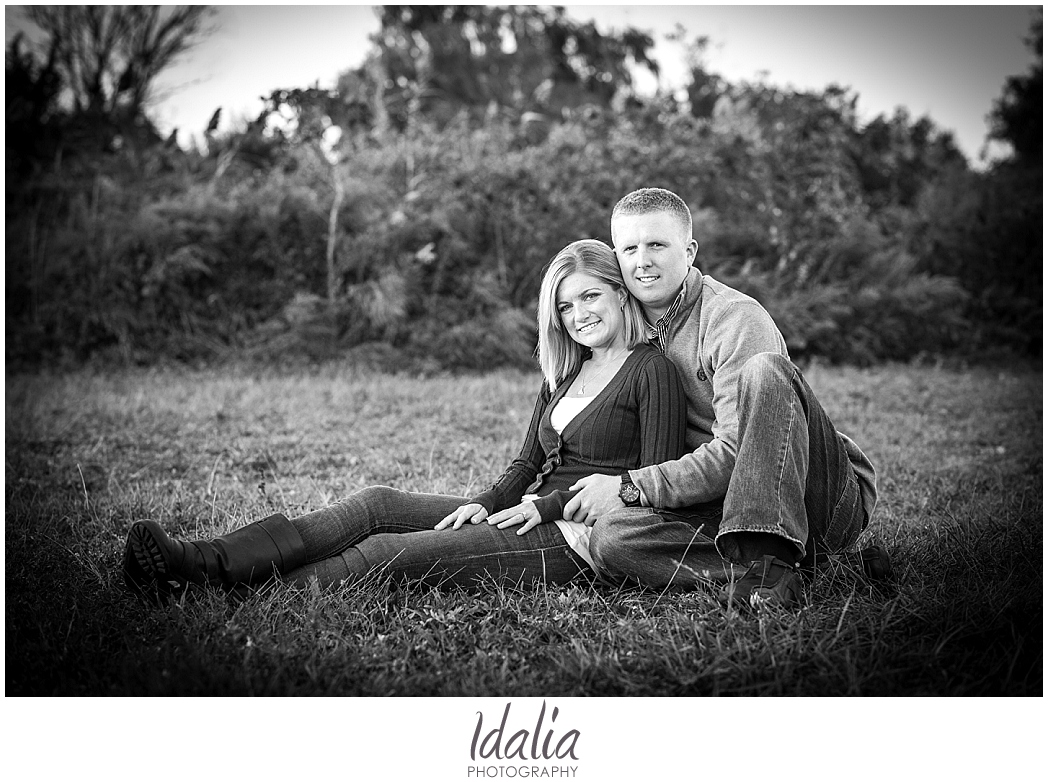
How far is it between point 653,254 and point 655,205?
14cm

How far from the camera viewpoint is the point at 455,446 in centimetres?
421

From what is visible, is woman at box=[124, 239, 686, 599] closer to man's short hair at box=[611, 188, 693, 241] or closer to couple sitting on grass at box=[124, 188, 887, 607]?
couple sitting on grass at box=[124, 188, 887, 607]

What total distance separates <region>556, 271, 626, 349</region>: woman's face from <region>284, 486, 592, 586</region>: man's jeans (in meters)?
0.57

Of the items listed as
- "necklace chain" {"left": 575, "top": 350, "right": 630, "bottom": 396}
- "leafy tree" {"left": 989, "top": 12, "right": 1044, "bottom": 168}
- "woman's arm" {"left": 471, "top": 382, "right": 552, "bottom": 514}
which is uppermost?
"leafy tree" {"left": 989, "top": 12, "right": 1044, "bottom": 168}

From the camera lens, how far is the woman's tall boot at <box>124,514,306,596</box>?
1.95m

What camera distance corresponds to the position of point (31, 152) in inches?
289

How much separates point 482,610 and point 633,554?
16.4 inches

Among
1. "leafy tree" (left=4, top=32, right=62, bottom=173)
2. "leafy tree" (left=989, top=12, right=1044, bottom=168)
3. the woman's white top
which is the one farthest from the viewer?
"leafy tree" (left=4, top=32, right=62, bottom=173)

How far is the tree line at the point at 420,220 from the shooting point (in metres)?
6.89

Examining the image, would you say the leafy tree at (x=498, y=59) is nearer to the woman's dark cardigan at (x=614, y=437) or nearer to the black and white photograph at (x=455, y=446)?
the black and white photograph at (x=455, y=446)

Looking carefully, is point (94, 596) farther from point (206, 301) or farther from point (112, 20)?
point (206, 301)

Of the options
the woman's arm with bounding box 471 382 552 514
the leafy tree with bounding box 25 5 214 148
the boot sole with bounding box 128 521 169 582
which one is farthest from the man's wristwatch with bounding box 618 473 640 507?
the leafy tree with bounding box 25 5 214 148

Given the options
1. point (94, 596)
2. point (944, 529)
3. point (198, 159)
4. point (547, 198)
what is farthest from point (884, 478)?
point (198, 159)

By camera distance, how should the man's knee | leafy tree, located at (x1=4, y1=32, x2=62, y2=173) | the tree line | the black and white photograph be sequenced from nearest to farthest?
the black and white photograph < the man's knee < leafy tree, located at (x1=4, y1=32, x2=62, y2=173) < the tree line
